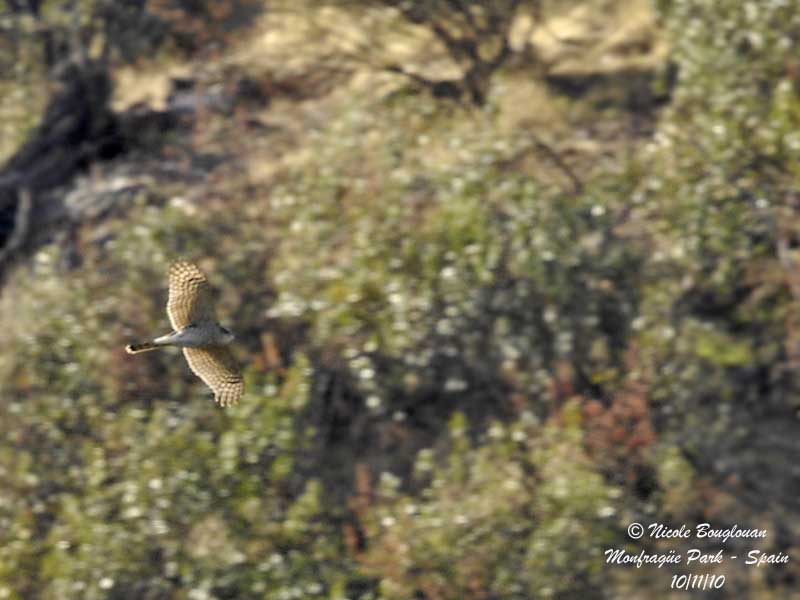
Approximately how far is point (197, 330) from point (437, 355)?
7.10 ft

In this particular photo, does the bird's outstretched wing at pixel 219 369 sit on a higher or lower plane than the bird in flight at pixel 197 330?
lower

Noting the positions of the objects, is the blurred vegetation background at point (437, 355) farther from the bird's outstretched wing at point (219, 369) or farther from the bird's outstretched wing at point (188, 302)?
the bird's outstretched wing at point (188, 302)

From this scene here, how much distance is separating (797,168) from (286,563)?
2.82 meters

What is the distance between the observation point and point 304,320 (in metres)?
6.68

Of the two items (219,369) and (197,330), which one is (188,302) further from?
(219,369)

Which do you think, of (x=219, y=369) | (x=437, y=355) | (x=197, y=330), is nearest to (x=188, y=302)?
(x=197, y=330)

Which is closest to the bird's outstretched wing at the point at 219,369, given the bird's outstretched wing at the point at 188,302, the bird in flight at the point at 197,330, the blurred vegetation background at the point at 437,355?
the bird in flight at the point at 197,330

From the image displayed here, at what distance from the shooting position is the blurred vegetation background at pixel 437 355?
5984 millimetres

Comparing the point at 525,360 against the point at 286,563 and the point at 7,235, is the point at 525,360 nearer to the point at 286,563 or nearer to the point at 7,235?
the point at 286,563

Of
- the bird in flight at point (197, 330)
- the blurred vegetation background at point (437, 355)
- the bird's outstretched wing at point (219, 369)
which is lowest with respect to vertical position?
the blurred vegetation background at point (437, 355)

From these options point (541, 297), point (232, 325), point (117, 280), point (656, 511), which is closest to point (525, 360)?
point (541, 297)

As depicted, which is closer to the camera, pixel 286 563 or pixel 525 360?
pixel 286 563

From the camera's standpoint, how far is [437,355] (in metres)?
6.59

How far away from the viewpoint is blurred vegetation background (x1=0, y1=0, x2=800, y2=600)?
5.98 m
